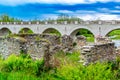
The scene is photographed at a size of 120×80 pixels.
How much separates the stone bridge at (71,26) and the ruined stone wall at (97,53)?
36385 mm

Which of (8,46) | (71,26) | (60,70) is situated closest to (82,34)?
(71,26)

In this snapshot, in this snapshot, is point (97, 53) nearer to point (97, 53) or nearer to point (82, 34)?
point (97, 53)

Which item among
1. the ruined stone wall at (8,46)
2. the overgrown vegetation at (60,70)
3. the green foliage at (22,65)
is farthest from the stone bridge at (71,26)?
the green foliage at (22,65)

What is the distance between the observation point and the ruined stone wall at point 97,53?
427 inches

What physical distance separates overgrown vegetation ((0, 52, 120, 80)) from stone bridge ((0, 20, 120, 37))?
36197 mm

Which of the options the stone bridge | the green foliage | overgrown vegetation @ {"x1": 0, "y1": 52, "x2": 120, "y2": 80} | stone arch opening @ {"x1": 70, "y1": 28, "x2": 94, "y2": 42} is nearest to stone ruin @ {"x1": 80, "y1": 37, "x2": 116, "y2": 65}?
overgrown vegetation @ {"x1": 0, "y1": 52, "x2": 120, "y2": 80}

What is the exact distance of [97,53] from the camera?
37.2 feet

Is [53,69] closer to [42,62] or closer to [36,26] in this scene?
[42,62]

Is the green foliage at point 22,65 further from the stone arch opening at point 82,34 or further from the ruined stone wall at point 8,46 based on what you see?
the stone arch opening at point 82,34

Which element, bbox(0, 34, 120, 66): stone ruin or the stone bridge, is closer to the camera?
bbox(0, 34, 120, 66): stone ruin

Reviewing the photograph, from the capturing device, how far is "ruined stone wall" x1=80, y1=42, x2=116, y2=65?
10852 mm

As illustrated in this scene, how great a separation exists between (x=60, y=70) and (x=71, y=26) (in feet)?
148

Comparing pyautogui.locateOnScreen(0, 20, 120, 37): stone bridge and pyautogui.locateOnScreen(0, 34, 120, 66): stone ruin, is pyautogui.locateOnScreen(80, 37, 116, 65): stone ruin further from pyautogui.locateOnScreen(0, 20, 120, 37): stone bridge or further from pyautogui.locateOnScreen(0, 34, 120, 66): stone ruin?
pyautogui.locateOnScreen(0, 20, 120, 37): stone bridge

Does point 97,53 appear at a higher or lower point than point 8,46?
lower
